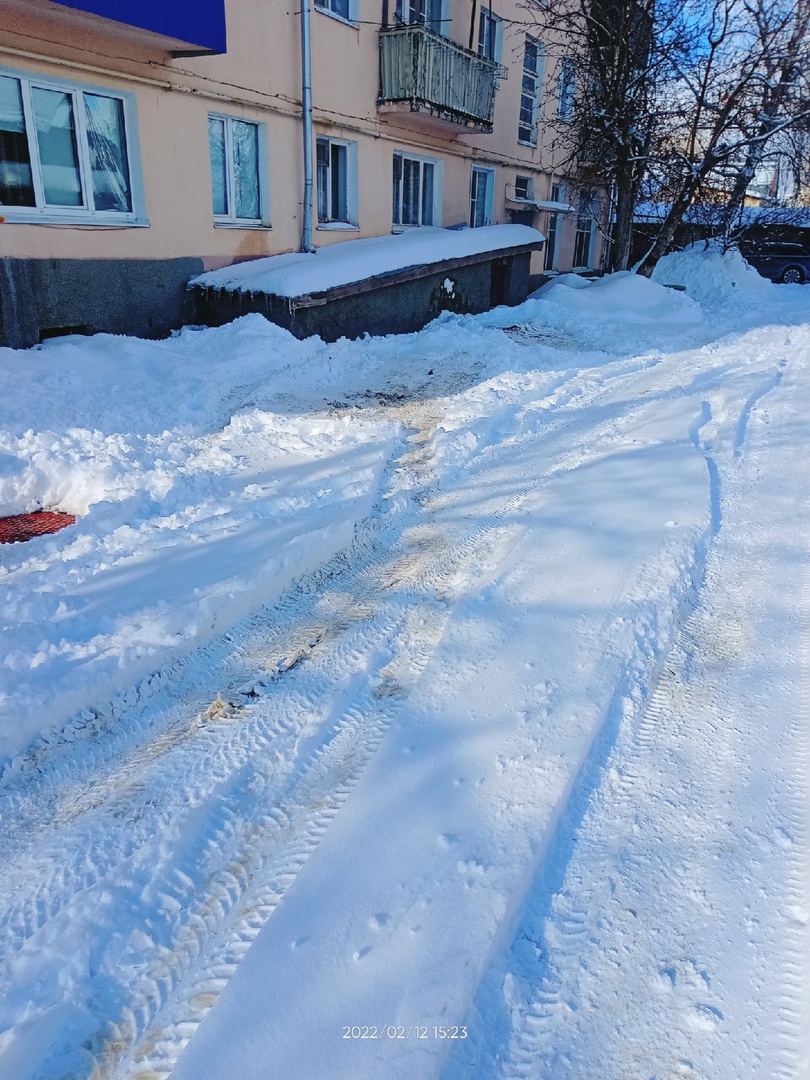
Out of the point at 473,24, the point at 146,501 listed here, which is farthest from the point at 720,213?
the point at 146,501

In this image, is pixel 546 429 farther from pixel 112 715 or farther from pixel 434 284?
pixel 434 284

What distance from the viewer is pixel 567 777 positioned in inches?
97.8

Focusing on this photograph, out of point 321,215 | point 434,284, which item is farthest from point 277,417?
point 321,215

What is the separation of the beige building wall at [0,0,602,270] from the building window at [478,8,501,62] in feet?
2.61

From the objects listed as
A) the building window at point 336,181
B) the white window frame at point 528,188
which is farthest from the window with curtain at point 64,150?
the white window frame at point 528,188

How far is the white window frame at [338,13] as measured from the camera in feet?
36.4

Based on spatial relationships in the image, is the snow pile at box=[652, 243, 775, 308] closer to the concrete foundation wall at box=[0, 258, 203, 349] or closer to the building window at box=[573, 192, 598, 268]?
the building window at box=[573, 192, 598, 268]

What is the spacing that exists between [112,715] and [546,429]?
438cm

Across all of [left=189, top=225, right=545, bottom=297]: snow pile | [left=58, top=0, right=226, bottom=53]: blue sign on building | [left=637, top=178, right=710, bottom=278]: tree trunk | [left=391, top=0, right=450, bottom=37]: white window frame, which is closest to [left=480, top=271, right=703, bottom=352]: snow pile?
[left=189, top=225, right=545, bottom=297]: snow pile

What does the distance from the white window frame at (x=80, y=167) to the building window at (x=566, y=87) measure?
1239 cm

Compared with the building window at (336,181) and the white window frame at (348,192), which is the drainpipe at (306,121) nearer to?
the white window frame at (348,192)

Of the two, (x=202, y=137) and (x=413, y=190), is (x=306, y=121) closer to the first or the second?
(x=202, y=137)

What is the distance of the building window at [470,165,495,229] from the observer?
1728 cm

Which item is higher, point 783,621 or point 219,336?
point 219,336
